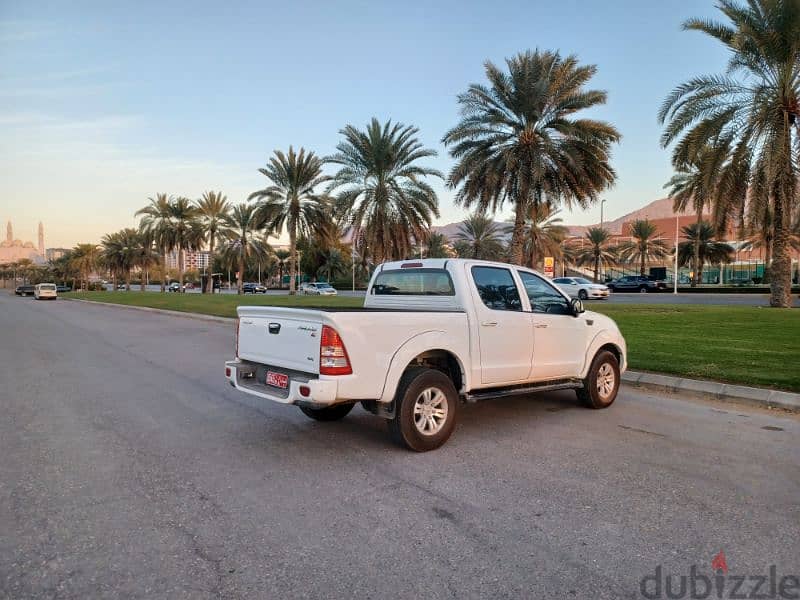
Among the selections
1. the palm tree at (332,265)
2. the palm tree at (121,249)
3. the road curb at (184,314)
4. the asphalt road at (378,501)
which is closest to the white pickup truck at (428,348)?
the asphalt road at (378,501)

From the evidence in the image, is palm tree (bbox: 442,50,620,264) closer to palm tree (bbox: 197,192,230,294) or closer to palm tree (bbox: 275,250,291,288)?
palm tree (bbox: 197,192,230,294)

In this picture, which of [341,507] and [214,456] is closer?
[341,507]

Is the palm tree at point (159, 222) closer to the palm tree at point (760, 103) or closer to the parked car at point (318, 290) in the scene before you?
the parked car at point (318, 290)

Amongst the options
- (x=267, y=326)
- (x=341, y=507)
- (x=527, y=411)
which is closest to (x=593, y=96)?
(x=527, y=411)

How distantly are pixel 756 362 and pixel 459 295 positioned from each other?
20.8ft

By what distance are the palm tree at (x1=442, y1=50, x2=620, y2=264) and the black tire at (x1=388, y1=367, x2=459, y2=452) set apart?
19.0 m

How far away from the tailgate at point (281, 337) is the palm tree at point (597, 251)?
205 ft

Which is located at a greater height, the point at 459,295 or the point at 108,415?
the point at 459,295

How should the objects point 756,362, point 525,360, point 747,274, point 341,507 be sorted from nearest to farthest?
point 341,507 → point 525,360 → point 756,362 → point 747,274

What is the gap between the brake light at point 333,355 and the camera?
15.2 ft

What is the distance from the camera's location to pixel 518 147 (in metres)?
23.8

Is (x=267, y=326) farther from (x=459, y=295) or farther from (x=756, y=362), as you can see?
(x=756, y=362)

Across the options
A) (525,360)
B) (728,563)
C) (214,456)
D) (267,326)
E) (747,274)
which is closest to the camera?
(728,563)

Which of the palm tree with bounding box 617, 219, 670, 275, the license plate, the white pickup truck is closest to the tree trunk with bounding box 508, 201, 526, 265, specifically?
the white pickup truck
